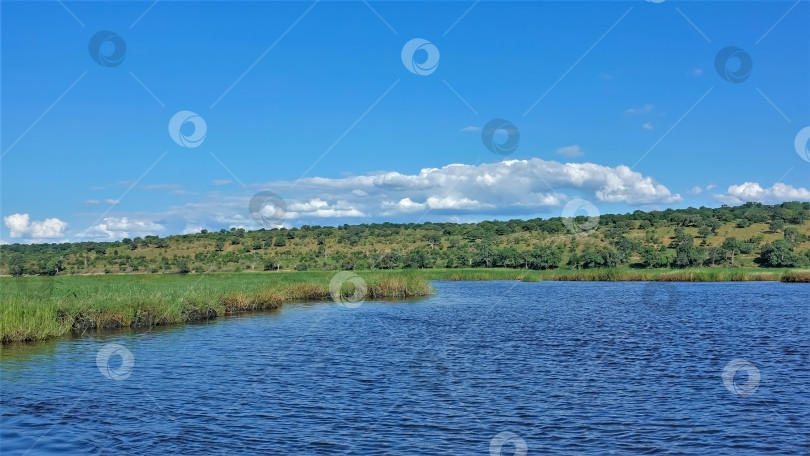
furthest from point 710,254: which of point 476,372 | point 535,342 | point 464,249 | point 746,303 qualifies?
point 476,372

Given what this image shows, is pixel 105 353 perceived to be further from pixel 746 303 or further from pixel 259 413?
pixel 746 303

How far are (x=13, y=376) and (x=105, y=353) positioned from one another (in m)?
5.48
